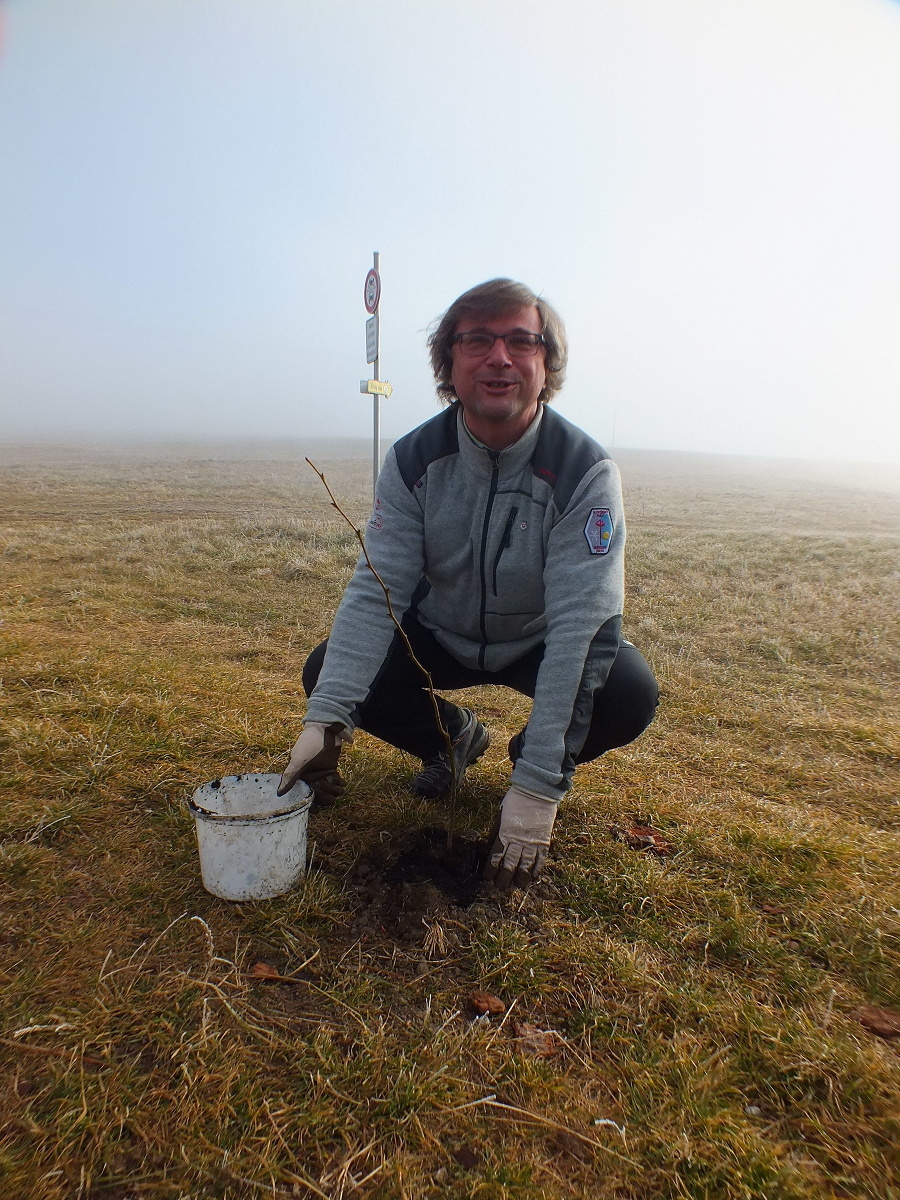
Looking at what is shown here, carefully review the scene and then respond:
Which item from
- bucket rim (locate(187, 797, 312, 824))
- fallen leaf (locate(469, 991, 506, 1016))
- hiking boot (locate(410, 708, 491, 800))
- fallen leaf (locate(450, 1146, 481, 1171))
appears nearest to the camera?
fallen leaf (locate(450, 1146, 481, 1171))

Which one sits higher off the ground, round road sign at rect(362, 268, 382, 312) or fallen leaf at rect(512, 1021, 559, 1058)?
round road sign at rect(362, 268, 382, 312)

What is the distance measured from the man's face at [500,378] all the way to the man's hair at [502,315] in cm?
3

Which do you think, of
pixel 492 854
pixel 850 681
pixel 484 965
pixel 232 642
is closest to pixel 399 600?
pixel 492 854

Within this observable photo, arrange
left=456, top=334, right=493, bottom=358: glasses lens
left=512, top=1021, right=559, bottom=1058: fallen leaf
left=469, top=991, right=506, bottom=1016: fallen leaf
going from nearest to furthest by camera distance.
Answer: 1. left=512, top=1021, right=559, bottom=1058: fallen leaf
2. left=469, top=991, right=506, bottom=1016: fallen leaf
3. left=456, top=334, right=493, bottom=358: glasses lens

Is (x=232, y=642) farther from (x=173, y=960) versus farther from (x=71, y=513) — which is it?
(x=71, y=513)

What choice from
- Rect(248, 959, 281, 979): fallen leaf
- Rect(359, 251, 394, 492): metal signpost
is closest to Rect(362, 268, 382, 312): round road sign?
Rect(359, 251, 394, 492): metal signpost

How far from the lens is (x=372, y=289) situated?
9969 mm

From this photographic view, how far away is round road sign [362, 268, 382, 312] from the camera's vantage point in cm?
989

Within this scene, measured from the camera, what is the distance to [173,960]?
1.99 meters

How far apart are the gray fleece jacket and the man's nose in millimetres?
264

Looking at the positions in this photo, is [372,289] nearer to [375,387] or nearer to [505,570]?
[375,387]

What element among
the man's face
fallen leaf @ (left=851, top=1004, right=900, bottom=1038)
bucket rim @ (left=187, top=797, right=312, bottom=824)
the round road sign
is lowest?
fallen leaf @ (left=851, top=1004, right=900, bottom=1038)

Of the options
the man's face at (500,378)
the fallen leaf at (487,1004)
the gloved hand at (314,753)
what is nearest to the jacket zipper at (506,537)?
the man's face at (500,378)

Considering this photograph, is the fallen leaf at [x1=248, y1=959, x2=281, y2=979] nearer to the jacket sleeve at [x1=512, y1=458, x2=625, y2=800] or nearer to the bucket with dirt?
the bucket with dirt
